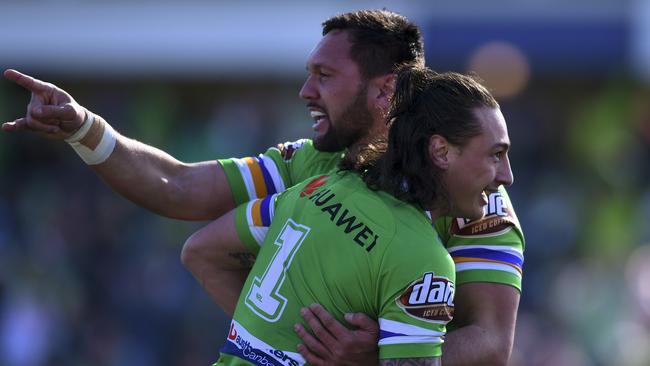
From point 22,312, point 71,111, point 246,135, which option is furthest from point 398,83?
point 246,135

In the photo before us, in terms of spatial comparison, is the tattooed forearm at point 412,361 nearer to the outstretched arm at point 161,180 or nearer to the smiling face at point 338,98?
the smiling face at point 338,98

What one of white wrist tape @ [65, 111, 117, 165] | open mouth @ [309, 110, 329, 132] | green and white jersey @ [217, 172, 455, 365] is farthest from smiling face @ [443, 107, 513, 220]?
white wrist tape @ [65, 111, 117, 165]

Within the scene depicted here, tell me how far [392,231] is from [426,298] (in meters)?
0.25

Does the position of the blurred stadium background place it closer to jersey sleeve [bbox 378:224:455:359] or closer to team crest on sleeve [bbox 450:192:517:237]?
team crest on sleeve [bbox 450:192:517:237]

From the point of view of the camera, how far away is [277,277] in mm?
4277

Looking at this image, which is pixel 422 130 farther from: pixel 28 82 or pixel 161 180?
pixel 28 82

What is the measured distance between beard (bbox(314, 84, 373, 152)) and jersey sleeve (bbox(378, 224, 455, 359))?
1029 mm

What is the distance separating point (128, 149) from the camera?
198 inches

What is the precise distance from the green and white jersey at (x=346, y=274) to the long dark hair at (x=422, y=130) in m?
0.06

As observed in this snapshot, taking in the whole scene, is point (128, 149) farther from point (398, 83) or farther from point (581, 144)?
point (581, 144)

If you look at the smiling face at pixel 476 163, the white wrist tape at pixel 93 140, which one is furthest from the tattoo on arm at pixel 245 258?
the smiling face at pixel 476 163

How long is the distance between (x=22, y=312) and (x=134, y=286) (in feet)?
4.22

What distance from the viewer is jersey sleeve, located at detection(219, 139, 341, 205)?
517cm

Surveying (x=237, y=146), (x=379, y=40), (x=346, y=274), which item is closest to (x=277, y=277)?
(x=346, y=274)
